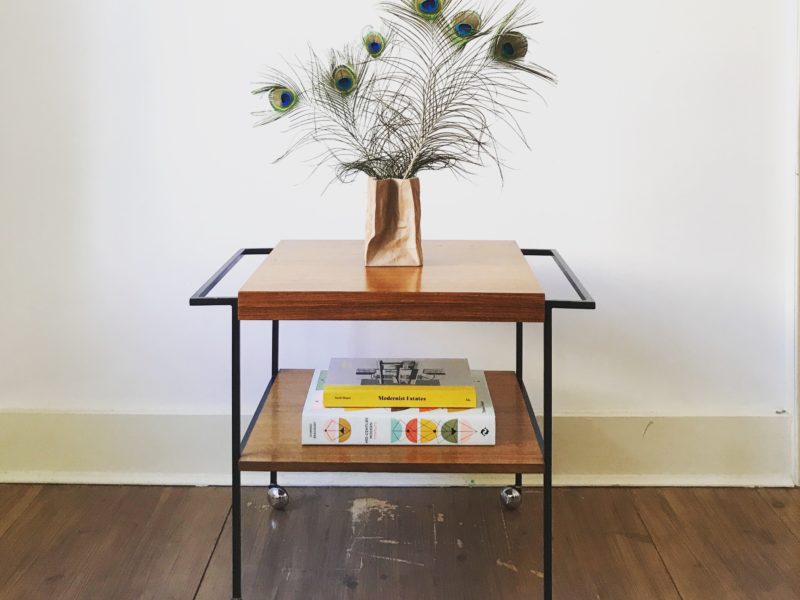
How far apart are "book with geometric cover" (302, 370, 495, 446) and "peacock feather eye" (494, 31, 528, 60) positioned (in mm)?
623

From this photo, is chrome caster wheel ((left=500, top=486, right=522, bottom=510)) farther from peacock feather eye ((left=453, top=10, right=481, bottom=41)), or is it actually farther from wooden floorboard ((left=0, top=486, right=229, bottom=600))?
peacock feather eye ((left=453, top=10, right=481, bottom=41))

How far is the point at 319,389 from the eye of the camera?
171 cm

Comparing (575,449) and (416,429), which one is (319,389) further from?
(575,449)

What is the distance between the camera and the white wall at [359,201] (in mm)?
1960

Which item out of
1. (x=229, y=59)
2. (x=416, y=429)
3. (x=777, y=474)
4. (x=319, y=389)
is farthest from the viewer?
(x=777, y=474)

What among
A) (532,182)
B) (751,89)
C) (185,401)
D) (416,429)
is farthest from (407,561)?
(751,89)

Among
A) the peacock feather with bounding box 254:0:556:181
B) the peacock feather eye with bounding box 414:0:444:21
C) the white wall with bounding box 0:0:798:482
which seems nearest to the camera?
the peacock feather eye with bounding box 414:0:444:21

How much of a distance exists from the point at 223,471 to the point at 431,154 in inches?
37.1

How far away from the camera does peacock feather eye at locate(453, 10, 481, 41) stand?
156 centimetres

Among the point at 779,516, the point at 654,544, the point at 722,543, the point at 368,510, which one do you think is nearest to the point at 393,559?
the point at 368,510

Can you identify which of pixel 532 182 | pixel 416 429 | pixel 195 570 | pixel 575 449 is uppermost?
pixel 532 182

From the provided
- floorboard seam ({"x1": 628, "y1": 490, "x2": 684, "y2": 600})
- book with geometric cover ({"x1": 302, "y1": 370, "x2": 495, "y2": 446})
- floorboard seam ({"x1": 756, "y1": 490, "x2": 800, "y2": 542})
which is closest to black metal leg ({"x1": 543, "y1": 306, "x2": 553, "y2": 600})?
book with geometric cover ({"x1": 302, "y1": 370, "x2": 495, "y2": 446})

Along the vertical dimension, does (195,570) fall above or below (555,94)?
below

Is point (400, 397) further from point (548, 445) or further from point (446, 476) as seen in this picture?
point (446, 476)
